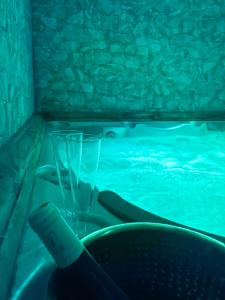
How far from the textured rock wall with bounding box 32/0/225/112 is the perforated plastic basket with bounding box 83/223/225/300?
274 cm

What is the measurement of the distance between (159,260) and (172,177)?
3.61 feet

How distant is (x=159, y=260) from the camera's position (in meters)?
0.46

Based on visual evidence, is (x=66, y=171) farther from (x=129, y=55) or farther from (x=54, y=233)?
(x=129, y=55)

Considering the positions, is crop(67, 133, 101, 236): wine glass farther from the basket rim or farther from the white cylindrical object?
the white cylindrical object

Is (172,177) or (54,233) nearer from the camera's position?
(54,233)

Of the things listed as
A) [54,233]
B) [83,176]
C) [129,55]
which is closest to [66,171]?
[83,176]

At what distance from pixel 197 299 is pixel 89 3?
292 cm

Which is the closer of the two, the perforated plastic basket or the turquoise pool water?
the perforated plastic basket

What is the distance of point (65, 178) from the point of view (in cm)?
73

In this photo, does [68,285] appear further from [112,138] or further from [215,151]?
[112,138]

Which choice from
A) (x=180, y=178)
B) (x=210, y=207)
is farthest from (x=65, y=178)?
(x=180, y=178)

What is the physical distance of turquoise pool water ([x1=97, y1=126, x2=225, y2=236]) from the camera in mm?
1094

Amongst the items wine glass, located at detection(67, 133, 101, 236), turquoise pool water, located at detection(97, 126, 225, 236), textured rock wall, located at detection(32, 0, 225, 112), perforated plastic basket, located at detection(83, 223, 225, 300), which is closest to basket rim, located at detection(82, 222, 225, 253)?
perforated plastic basket, located at detection(83, 223, 225, 300)

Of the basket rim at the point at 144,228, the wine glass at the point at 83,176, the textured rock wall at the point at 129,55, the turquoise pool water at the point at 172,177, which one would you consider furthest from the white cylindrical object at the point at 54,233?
the textured rock wall at the point at 129,55
